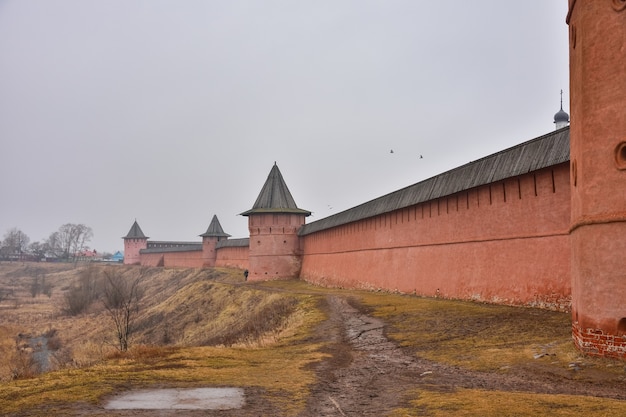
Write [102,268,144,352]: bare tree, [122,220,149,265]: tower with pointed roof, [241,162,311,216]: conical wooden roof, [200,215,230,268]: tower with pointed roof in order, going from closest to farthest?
[102,268,144,352]: bare tree < [241,162,311,216]: conical wooden roof < [200,215,230,268]: tower with pointed roof < [122,220,149,265]: tower with pointed roof

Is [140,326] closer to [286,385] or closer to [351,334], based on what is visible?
[351,334]

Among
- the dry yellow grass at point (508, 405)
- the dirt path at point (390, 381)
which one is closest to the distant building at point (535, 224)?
the dirt path at point (390, 381)

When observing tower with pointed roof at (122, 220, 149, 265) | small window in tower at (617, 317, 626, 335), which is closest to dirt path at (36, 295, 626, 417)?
small window in tower at (617, 317, 626, 335)

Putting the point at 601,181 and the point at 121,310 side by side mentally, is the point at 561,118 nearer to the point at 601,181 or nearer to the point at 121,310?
the point at 121,310

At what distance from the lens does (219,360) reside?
30.5ft

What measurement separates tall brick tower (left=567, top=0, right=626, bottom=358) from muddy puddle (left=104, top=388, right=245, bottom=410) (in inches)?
196

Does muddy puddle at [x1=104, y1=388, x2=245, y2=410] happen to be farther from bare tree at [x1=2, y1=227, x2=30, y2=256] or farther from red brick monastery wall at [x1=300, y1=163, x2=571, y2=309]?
bare tree at [x1=2, y1=227, x2=30, y2=256]

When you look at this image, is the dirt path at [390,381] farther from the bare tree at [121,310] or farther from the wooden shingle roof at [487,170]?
the bare tree at [121,310]

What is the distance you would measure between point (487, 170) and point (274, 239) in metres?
21.9

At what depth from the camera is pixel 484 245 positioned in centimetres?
1516

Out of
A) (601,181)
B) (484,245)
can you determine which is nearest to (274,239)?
(484,245)

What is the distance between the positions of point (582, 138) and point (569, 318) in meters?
4.25

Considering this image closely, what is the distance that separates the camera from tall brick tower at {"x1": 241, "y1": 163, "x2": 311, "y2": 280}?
35281mm

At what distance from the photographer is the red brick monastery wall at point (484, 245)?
40.8ft
